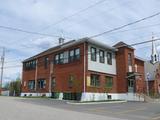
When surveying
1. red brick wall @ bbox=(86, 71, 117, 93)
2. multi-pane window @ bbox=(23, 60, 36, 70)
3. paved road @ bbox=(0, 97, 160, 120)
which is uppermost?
multi-pane window @ bbox=(23, 60, 36, 70)

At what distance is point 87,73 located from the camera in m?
32.5

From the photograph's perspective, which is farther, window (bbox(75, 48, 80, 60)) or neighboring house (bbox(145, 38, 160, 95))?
neighboring house (bbox(145, 38, 160, 95))

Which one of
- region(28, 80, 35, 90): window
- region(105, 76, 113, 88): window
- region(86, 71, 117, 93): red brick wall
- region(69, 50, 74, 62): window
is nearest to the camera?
region(86, 71, 117, 93): red brick wall

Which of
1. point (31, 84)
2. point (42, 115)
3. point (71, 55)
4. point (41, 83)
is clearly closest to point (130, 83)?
point (71, 55)

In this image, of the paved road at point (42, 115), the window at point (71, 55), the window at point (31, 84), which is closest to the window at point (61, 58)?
the window at point (71, 55)

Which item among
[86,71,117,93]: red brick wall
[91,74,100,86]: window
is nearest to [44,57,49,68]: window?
[91,74,100,86]: window

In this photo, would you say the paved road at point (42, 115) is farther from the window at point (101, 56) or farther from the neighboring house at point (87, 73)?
the window at point (101, 56)

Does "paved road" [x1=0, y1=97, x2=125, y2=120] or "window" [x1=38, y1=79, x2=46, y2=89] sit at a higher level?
"window" [x1=38, y1=79, x2=46, y2=89]

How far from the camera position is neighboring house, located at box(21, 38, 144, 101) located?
3294 centimetres

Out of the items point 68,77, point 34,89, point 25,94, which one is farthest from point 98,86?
point 25,94

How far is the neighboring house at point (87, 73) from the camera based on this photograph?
3294cm

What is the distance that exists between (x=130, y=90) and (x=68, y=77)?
9015 millimetres

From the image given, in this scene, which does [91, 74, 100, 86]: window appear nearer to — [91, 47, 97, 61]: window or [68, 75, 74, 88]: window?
[91, 47, 97, 61]: window

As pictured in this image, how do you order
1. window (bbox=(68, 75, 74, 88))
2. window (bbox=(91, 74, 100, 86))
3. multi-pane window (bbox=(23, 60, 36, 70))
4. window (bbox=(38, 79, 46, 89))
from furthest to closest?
multi-pane window (bbox=(23, 60, 36, 70)), window (bbox=(38, 79, 46, 89)), window (bbox=(68, 75, 74, 88)), window (bbox=(91, 74, 100, 86))
